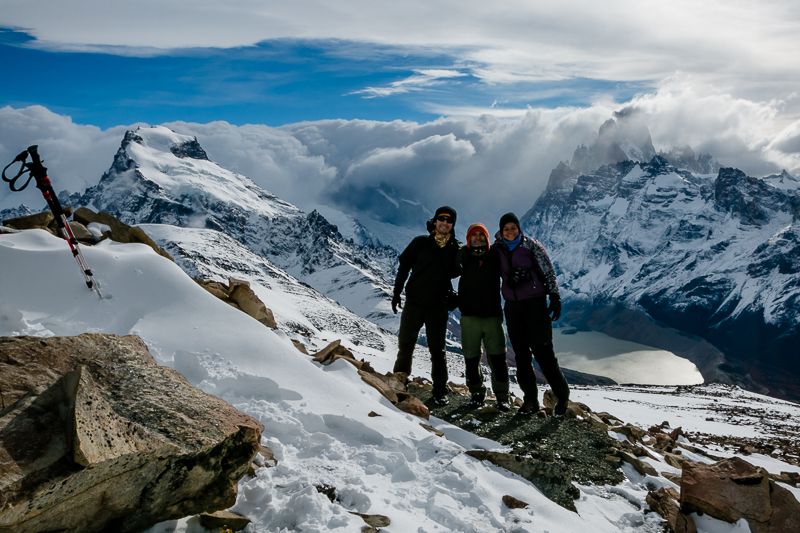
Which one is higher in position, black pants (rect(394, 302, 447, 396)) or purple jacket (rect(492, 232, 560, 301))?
purple jacket (rect(492, 232, 560, 301))

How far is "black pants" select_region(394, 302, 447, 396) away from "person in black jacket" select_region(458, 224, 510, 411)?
0.52 m

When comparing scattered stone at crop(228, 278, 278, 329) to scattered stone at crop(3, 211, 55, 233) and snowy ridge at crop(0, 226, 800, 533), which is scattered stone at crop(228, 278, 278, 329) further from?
scattered stone at crop(3, 211, 55, 233)

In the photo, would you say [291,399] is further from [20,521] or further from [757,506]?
[757,506]

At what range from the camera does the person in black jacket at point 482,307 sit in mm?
12141

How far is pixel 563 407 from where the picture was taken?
12.8 metres

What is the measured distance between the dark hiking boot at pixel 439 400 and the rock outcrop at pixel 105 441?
648 centimetres

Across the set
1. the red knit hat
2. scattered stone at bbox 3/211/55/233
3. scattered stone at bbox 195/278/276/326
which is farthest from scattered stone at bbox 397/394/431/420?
scattered stone at bbox 3/211/55/233

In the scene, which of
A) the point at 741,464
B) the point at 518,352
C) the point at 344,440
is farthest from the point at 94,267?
the point at 741,464

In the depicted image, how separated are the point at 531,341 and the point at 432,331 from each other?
2.12 m

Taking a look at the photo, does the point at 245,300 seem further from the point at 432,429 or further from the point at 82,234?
the point at 432,429

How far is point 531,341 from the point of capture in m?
11.9

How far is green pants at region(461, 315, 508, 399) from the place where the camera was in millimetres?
12430

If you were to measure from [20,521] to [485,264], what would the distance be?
9.11 meters

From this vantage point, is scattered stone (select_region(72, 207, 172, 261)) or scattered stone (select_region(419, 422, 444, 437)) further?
scattered stone (select_region(72, 207, 172, 261))
